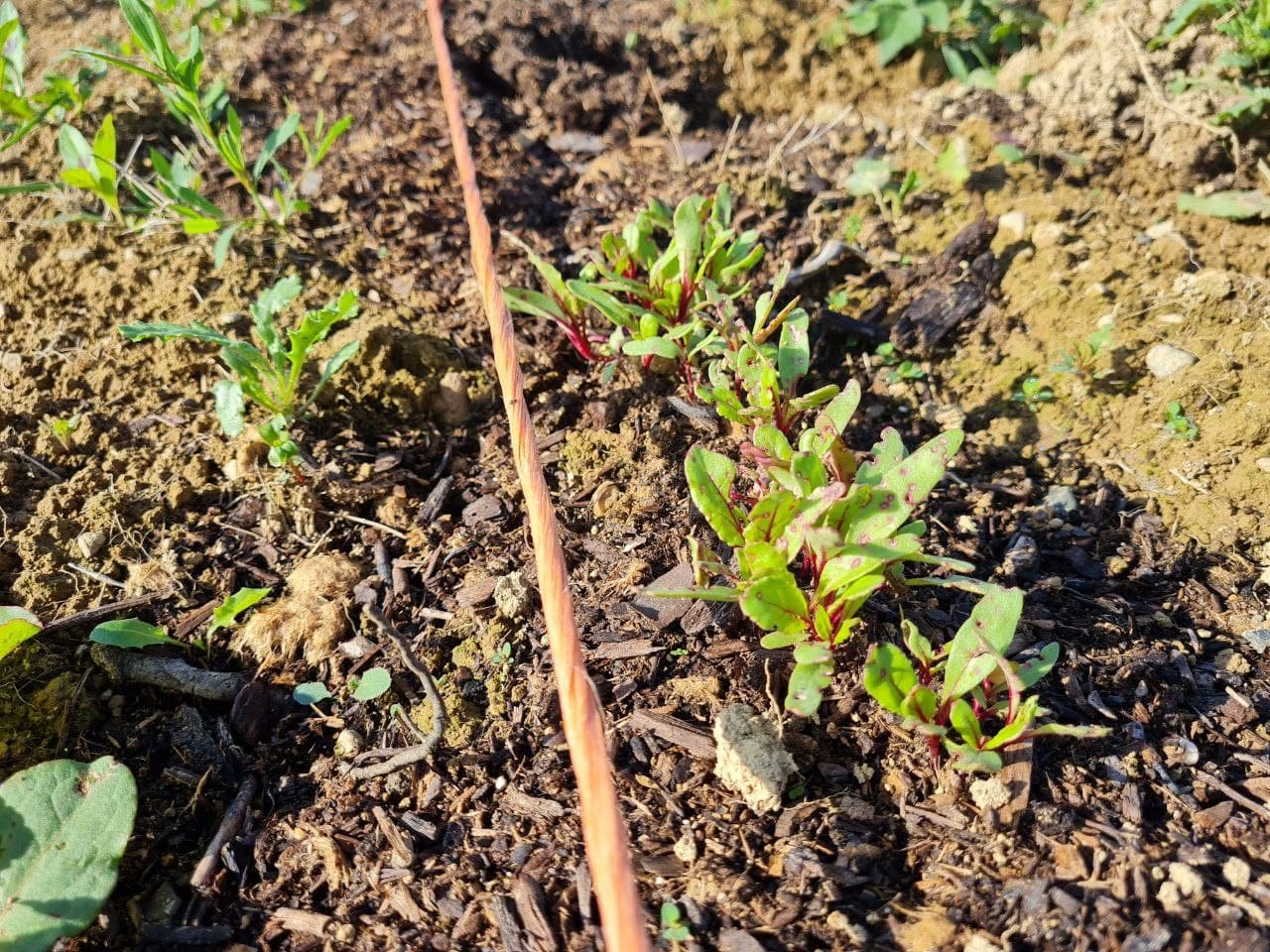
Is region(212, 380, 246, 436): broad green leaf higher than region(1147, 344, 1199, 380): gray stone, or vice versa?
region(212, 380, 246, 436): broad green leaf

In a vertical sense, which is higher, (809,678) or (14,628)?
(14,628)

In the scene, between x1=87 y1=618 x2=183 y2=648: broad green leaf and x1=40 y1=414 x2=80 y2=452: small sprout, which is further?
x1=40 y1=414 x2=80 y2=452: small sprout

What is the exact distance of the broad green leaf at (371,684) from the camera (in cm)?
173

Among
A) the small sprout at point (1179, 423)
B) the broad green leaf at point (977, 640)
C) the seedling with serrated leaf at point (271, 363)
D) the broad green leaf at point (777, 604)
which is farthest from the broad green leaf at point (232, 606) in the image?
the small sprout at point (1179, 423)

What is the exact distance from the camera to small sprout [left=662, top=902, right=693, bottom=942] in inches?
53.1

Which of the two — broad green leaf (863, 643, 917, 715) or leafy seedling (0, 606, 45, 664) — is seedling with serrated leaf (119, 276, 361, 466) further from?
broad green leaf (863, 643, 917, 715)

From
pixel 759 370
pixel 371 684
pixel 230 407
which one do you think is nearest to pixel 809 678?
pixel 759 370

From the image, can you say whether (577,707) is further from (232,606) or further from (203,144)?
(203,144)

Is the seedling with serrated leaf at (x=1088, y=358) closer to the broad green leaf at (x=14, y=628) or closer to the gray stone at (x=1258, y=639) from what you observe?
the gray stone at (x=1258, y=639)

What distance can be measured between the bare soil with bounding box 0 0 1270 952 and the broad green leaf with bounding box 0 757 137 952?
A: 98mm

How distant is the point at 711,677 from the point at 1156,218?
187cm

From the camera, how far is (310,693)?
178 cm

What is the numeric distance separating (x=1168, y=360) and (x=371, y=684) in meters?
1.93

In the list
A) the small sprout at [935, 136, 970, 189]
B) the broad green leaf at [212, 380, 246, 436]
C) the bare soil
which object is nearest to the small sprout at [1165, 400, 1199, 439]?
the bare soil
